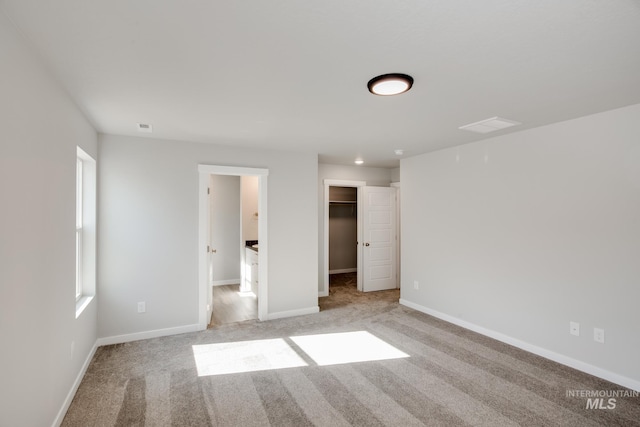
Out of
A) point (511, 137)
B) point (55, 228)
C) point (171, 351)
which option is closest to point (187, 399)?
point (171, 351)

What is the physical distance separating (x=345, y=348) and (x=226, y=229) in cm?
407

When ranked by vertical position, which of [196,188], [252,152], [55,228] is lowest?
[55,228]

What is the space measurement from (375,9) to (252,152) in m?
3.25

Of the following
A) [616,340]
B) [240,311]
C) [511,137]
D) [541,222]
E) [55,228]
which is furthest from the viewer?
[240,311]

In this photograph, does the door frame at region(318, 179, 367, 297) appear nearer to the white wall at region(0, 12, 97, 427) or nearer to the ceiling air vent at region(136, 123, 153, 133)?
the ceiling air vent at region(136, 123, 153, 133)

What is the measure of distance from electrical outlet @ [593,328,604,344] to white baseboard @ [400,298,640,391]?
0.26 m

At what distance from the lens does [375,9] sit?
1.45 meters

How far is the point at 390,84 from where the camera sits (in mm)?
2207

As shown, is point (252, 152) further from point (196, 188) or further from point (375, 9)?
point (375, 9)

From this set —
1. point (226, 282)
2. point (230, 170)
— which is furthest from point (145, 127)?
point (226, 282)

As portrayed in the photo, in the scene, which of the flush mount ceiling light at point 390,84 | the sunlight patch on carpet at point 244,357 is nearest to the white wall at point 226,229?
the sunlight patch on carpet at point 244,357

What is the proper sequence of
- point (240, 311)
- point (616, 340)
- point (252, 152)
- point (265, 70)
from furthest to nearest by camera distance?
point (240, 311) → point (252, 152) → point (616, 340) → point (265, 70)

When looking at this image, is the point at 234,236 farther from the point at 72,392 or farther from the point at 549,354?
the point at 549,354

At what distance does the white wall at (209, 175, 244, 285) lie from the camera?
6.61m
